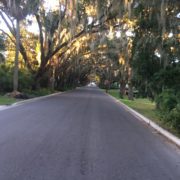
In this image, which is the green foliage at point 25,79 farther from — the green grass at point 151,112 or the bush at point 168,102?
the bush at point 168,102

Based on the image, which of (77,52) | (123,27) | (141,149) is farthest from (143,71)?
(77,52)

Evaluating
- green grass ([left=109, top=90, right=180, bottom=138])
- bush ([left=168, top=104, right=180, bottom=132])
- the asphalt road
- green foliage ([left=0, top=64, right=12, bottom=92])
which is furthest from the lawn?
green foliage ([left=0, top=64, right=12, bottom=92])

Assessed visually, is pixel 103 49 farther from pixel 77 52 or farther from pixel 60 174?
pixel 60 174

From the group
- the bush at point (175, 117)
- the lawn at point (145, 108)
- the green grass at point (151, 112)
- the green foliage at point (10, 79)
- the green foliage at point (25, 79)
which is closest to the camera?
the bush at point (175, 117)

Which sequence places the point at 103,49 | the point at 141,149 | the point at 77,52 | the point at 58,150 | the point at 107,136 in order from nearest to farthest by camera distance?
the point at 58,150
the point at 141,149
the point at 107,136
the point at 103,49
the point at 77,52

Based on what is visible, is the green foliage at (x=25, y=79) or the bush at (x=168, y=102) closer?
the bush at (x=168, y=102)

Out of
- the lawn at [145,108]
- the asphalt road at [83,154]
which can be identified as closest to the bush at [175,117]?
the asphalt road at [83,154]

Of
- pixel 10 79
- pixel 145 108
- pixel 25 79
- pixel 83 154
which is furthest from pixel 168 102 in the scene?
pixel 25 79

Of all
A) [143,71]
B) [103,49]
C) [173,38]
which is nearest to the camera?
[173,38]

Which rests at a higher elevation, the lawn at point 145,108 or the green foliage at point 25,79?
the green foliage at point 25,79

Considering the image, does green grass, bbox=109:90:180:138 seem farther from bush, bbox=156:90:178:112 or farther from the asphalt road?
the asphalt road

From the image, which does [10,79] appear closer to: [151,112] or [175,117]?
[151,112]

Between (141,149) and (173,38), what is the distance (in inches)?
369

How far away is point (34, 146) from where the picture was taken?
9.76 meters
